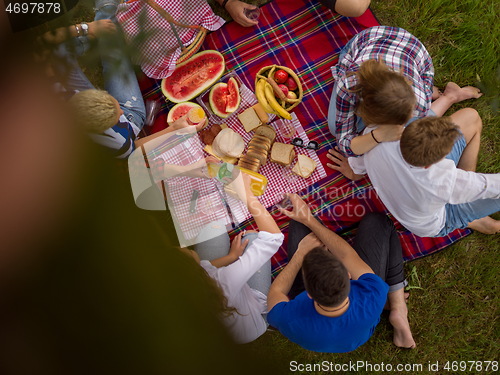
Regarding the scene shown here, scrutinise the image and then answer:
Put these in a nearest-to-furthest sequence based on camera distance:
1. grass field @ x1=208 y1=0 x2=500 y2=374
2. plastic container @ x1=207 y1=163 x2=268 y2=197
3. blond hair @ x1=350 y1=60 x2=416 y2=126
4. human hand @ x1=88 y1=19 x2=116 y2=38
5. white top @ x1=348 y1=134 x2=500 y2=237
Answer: human hand @ x1=88 y1=19 x2=116 y2=38
blond hair @ x1=350 y1=60 x2=416 y2=126
white top @ x1=348 y1=134 x2=500 y2=237
plastic container @ x1=207 y1=163 x2=268 y2=197
grass field @ x1=208 y1=0 x2=500 y2=374

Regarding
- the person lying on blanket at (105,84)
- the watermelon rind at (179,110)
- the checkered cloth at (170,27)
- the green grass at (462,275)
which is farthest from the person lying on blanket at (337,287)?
the checkered cloth at (170,27)

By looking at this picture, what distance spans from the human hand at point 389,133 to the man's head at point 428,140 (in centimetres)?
18

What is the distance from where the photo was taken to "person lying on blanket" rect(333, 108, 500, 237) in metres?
2.11

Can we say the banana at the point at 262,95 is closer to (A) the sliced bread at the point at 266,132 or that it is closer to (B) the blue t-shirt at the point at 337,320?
(A) the sliced bread at the point at 266,132

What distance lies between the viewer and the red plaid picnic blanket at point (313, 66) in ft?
9.71

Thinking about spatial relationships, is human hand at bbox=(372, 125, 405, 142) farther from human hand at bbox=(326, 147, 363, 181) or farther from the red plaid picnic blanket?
the red plaid picnic blanket

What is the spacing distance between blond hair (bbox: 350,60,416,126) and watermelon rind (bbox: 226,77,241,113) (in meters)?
1.00

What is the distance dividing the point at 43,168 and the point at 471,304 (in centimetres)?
342

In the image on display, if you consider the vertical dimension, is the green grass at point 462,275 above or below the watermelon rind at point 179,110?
below

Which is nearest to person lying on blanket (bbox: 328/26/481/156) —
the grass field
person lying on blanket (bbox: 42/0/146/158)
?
the grass field

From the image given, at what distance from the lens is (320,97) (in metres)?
3.04

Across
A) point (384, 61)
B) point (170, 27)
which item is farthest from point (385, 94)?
point (170, 27)

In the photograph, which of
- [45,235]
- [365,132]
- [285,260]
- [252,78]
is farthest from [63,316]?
[252,78]

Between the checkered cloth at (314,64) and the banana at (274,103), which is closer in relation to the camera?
the banana at (274,103)
